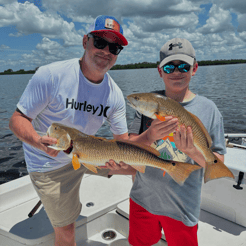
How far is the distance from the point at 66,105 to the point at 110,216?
230 cm

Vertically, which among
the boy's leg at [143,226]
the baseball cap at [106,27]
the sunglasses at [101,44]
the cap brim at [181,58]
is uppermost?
the baseball cap at [106,27]

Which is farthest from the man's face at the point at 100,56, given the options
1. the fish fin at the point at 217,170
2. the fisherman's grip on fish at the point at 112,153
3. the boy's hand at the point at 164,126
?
the fish fin at the point at 217,170

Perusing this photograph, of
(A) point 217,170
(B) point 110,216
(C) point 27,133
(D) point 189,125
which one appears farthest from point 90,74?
(B) point 110,216

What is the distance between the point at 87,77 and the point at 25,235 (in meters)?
2.42

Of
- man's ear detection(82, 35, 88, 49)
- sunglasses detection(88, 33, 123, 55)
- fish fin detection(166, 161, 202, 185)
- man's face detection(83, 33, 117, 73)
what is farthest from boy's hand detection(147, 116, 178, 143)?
man's ear detection(82, 35, 88, 49)

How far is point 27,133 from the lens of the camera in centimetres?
250

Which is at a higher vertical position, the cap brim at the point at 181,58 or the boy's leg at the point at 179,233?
the cap brim at the point at 181,58

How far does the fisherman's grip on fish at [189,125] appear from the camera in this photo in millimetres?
2154

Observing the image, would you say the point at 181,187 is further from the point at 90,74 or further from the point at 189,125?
the point at 90,74

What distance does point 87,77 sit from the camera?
2.96 m

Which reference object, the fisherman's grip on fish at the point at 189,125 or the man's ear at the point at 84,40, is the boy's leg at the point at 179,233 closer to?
the fisherman's grip on fish at the point at 189,125

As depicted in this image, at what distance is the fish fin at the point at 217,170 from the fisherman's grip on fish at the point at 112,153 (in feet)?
0.48

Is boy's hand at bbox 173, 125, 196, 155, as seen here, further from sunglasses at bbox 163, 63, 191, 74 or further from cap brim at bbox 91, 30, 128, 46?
cap brim at bbox 91, 30, 128, 46

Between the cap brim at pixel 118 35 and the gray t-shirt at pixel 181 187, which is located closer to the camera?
the gray t-shirt at pixel 181 187
